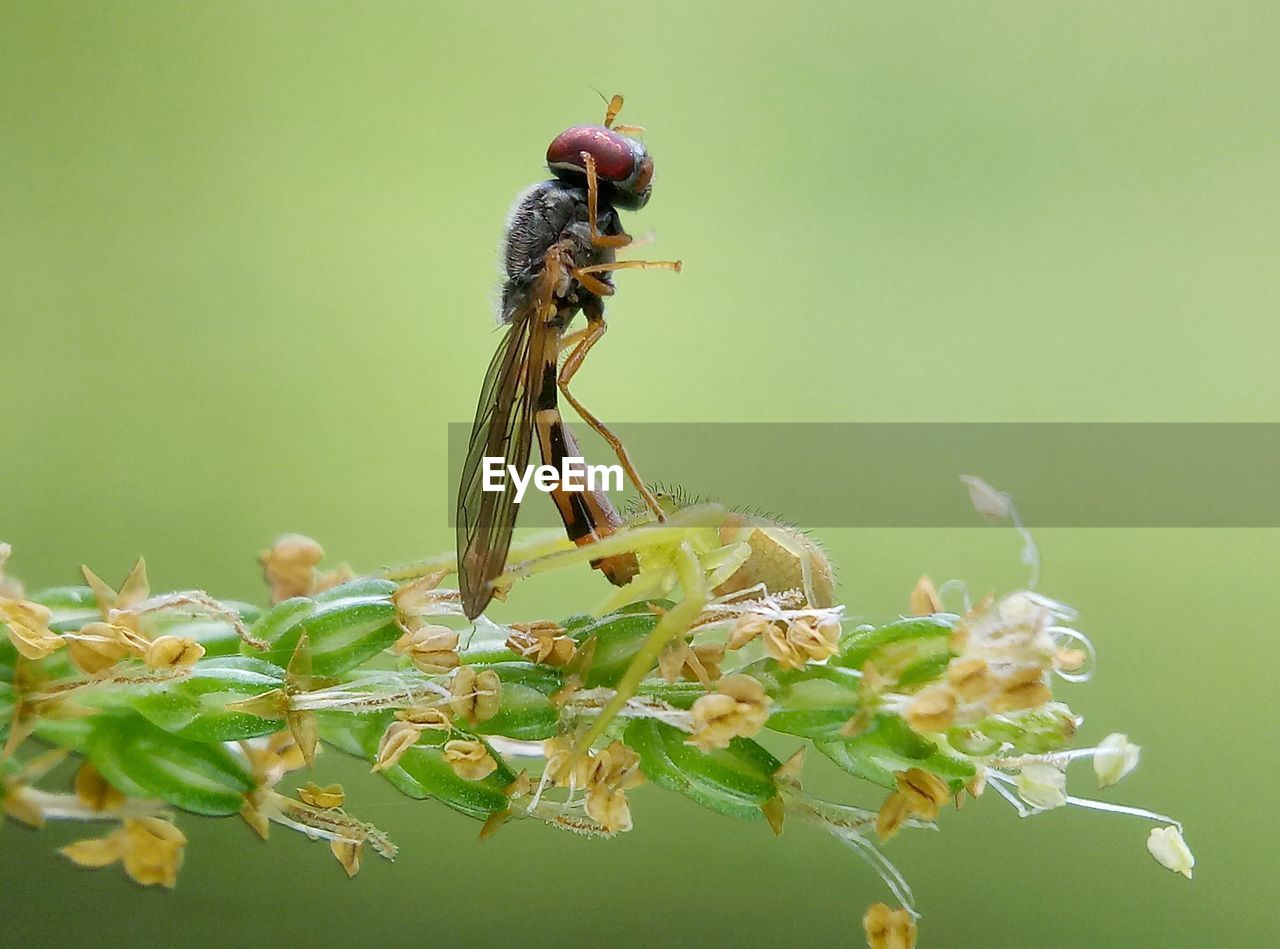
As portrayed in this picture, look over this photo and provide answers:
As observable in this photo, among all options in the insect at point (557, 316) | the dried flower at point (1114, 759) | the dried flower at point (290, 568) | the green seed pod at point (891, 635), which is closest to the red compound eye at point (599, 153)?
the insect at point (557, 316)

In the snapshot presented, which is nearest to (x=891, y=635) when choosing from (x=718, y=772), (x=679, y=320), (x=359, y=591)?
(x=718, y=772)

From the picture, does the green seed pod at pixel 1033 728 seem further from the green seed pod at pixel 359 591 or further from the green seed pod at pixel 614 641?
the green seed pod at pixel 359 591

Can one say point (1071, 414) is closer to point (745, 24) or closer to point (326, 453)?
point (745, 24)

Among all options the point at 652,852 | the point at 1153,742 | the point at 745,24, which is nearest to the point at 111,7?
the point at 745,24

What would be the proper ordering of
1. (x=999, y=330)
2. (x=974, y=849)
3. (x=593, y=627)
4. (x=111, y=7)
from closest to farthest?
(x=593, y=627)
(x=974, y=849)
(x=111, y=7)
(x=999, y=330)

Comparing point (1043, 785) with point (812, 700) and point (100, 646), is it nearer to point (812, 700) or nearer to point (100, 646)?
point (812, 700)

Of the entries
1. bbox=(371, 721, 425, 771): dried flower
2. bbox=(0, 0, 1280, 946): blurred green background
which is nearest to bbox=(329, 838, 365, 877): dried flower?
bbox=(371, 721, 425, 771): dried flower
